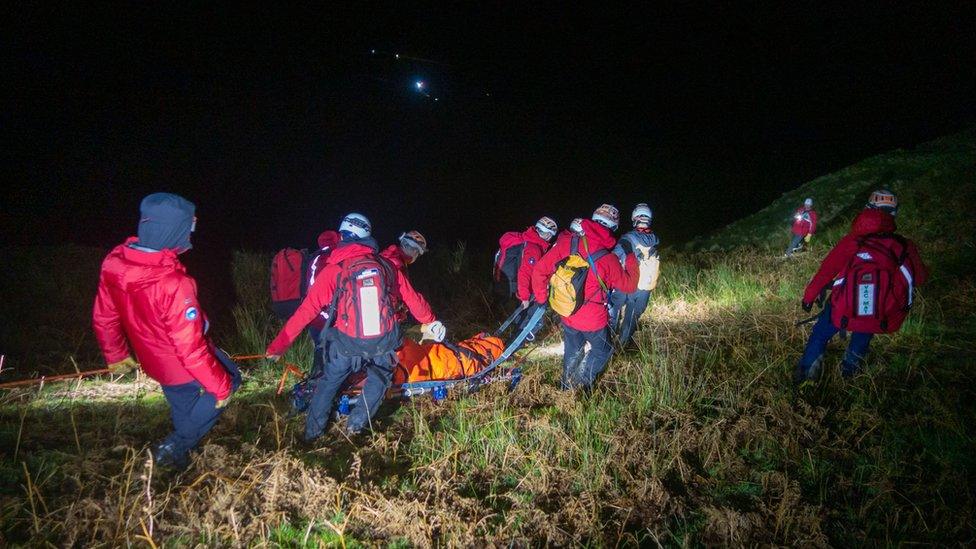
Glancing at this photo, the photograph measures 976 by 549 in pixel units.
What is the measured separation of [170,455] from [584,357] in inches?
126

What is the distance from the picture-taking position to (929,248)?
25.6ft

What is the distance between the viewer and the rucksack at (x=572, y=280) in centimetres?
395

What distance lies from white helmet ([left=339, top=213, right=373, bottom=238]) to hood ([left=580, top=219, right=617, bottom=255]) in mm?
1867

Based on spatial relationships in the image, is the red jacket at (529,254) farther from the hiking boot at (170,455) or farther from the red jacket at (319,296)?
the hiking boot at (170,455)

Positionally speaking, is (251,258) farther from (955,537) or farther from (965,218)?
(965,218)

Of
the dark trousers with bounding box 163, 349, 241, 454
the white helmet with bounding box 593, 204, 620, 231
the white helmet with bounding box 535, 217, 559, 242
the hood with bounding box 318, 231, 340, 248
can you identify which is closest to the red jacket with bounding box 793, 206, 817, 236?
the white helmet with bounding box 535, 217, 559, 242

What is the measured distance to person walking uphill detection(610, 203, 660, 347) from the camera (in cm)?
532

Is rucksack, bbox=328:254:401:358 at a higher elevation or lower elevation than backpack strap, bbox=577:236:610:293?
lower

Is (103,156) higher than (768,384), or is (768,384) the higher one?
(103,156)

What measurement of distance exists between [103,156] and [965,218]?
43102 millimetres

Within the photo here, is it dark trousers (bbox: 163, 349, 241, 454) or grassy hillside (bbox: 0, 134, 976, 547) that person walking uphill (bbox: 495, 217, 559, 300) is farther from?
dark trousers (bbox: 163, 349, 241, 454)

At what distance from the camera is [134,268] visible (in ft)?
8.15

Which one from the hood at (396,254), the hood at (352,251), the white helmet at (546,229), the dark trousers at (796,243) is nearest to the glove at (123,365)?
the hood at (352,251)

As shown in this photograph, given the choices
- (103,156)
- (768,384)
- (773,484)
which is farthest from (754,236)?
(103,156)
